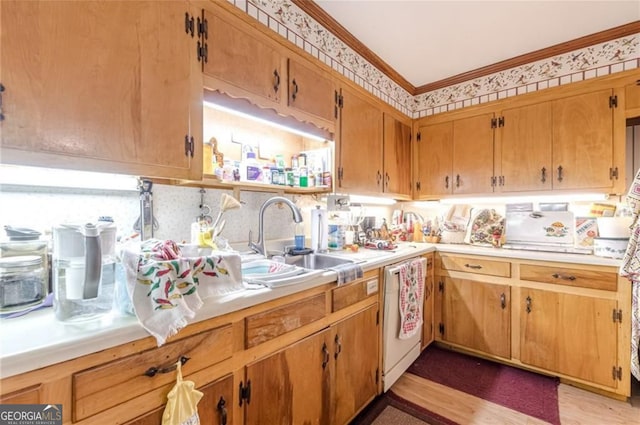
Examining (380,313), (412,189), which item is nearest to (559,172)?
(412,189)

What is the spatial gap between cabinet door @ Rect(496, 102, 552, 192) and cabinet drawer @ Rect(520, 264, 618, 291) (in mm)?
700

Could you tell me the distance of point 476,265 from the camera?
7.66 ft

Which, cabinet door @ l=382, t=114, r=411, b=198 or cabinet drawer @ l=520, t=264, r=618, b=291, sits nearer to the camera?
cabinet drawer @ l=520, t=264, r=618, b=291

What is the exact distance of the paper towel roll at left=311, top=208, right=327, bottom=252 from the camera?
1.98 metres

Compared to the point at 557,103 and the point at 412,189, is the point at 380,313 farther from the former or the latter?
the point at 557,103

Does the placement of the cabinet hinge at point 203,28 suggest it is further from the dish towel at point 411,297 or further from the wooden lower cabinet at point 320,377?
the dish towel at point 411,297

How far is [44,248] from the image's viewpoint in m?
0.90

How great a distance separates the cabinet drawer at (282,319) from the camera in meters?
1.04

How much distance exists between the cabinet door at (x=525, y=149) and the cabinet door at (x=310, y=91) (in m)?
1.66

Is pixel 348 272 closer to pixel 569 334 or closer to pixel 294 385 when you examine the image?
pixel 294 385

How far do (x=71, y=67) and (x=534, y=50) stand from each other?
9.86ft

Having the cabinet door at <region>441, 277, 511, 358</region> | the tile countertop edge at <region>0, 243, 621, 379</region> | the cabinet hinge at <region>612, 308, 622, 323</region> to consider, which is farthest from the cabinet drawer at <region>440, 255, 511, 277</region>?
the tile countertop edge at <region>0, 243, 621, 379</region>

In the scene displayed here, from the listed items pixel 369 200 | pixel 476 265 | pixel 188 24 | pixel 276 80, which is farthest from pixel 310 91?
pixel 476 265

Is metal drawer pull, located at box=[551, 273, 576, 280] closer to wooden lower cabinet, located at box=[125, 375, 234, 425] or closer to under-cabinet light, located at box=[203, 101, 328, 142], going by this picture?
under-cabinet light, located at box=[203, 101, 328, 142]
